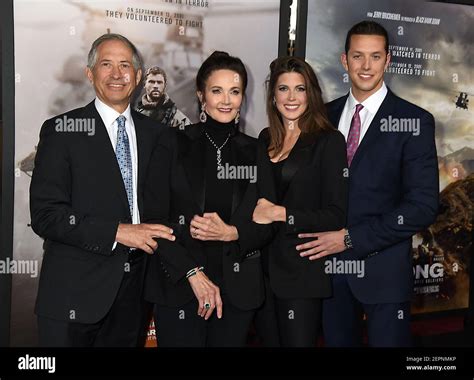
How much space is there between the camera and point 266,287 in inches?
116

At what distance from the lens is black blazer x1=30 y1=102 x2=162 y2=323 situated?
282cm

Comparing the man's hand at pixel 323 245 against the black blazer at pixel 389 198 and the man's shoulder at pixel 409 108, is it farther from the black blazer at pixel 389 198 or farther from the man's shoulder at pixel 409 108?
the man's shoulder at pixel 409 108

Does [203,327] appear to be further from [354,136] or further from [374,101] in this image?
[374,101]

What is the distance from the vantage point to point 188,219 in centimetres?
280

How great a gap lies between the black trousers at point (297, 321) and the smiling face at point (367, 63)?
1185mm

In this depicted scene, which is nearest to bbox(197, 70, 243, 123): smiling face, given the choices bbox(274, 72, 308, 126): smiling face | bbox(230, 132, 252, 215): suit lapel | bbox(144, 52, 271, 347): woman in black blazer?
bbox(144, 52, 271, 347): woman in black blazer

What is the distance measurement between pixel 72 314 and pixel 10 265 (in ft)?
3.16

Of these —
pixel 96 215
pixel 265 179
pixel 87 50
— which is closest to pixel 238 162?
pixel 265 179

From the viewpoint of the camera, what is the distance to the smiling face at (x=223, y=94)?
9.33 feet

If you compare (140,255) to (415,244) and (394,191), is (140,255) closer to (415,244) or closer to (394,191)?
(394,191)

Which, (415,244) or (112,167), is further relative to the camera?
(415,244)

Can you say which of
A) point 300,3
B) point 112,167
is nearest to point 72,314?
point 112,167

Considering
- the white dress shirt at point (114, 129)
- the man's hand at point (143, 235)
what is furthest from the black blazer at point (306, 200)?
the white dress shirt at point (114, 129)

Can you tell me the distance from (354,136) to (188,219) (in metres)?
1.05
